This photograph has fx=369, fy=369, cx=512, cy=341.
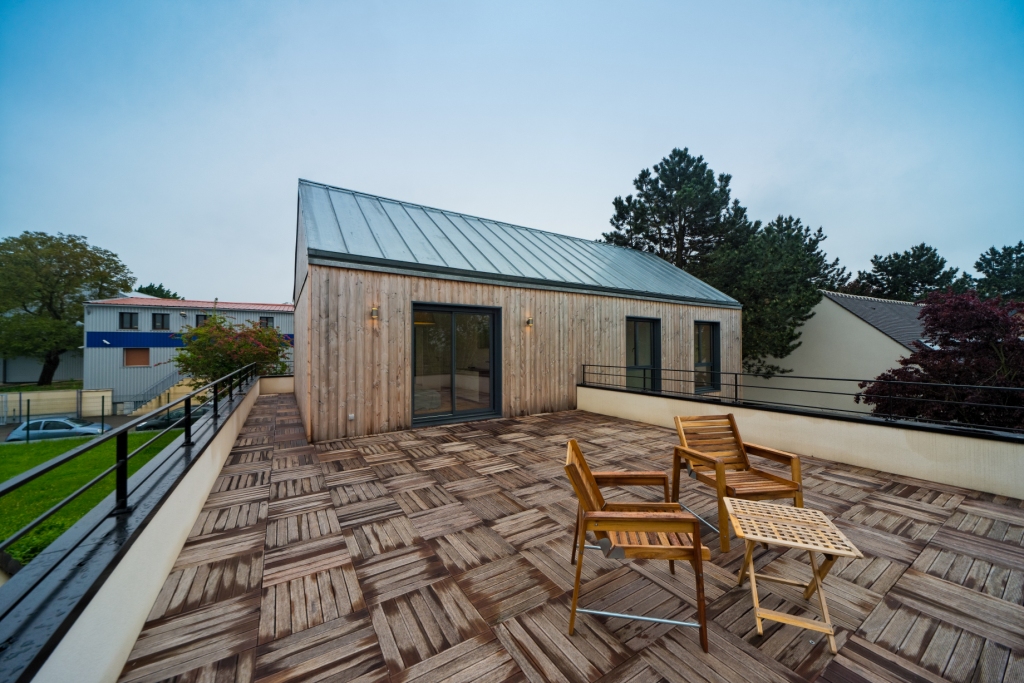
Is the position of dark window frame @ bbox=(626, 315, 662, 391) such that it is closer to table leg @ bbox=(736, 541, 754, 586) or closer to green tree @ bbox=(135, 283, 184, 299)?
table leg @ bbox=(736, 541, 754, 586)

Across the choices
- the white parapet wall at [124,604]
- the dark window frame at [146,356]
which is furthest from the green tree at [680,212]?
the dark window frame at [146,356]

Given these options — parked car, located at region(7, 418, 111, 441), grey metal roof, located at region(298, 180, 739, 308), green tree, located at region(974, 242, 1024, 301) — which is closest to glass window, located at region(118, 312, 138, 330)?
parked car, located at region(7, 418, 111, 441)

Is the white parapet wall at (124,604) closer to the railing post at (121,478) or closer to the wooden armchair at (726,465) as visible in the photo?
the railing post at (121,478)

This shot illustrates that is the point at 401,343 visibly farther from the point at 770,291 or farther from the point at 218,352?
the point at 770,291

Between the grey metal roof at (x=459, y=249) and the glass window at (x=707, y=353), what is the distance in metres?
0.74

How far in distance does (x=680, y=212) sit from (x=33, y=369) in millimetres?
40274

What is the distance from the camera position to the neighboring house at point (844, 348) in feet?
Result: 34.0

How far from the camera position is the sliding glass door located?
5.95 meters

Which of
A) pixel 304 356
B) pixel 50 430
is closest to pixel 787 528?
pixel 304 356

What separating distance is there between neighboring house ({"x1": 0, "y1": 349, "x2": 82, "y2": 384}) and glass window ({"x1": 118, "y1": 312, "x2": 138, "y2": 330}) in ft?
32.4

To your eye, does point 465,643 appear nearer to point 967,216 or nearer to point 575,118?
point 575,118

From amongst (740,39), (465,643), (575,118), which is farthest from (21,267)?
(740,39)

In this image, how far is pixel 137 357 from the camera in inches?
767

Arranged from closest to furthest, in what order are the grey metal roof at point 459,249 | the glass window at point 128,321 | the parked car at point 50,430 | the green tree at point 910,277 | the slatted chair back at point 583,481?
1. the slatted chair back at point 583,481
2. the grey metal roof at point 459,249
3. the parked car at point 50,430
4. the glass window at point 128,321
5. the green tree at point 910,277
